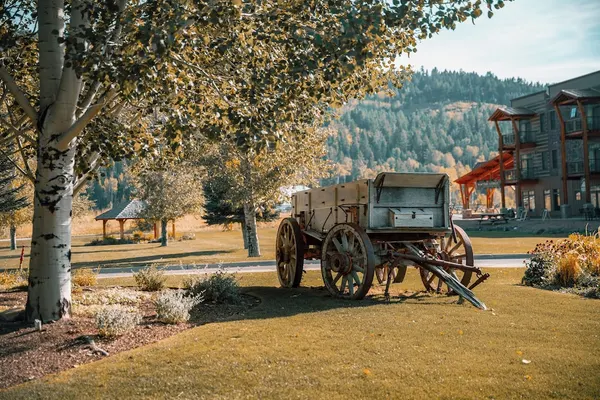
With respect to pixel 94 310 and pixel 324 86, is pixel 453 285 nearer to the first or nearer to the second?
pixel 324 86

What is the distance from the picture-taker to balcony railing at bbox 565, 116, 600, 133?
42.2m

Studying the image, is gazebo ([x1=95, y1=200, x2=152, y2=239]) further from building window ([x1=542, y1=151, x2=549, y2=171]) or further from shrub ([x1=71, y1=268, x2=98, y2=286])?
shrub ([x1=71, y1=268, x2=98, y2=286])

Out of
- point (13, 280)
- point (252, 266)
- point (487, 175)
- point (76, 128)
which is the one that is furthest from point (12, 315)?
point (487, 175)

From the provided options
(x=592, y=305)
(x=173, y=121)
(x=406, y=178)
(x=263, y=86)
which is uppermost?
(x=263, y=86)

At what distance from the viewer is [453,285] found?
9922 mm

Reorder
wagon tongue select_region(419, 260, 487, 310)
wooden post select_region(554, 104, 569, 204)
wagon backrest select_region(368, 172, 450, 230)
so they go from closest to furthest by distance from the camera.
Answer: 1. wagon tongue select_region(419, 260, 487, 310)
2. wagon backrest select_region(368, 172, 450, 230)
3. wooden post select_region(554, 104, 569, 204)

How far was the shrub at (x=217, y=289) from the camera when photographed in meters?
10.8

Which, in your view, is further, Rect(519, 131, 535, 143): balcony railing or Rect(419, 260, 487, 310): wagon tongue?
Rect(519, 131, 535, 143): balcony railing

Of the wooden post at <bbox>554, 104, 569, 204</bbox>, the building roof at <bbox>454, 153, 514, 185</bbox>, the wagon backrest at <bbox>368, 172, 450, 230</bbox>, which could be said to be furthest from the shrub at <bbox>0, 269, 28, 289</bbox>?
the building roof at <bbox>454, 153, 514, 185</bbox>

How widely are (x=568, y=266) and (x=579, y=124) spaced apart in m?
35.3

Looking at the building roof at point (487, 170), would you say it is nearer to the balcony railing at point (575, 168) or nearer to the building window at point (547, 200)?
the building window at point (547, 200)

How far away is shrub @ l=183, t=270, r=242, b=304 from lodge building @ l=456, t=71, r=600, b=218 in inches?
1361

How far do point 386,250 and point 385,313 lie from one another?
5.36ft

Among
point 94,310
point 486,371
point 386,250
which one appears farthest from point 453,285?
point 94,310
